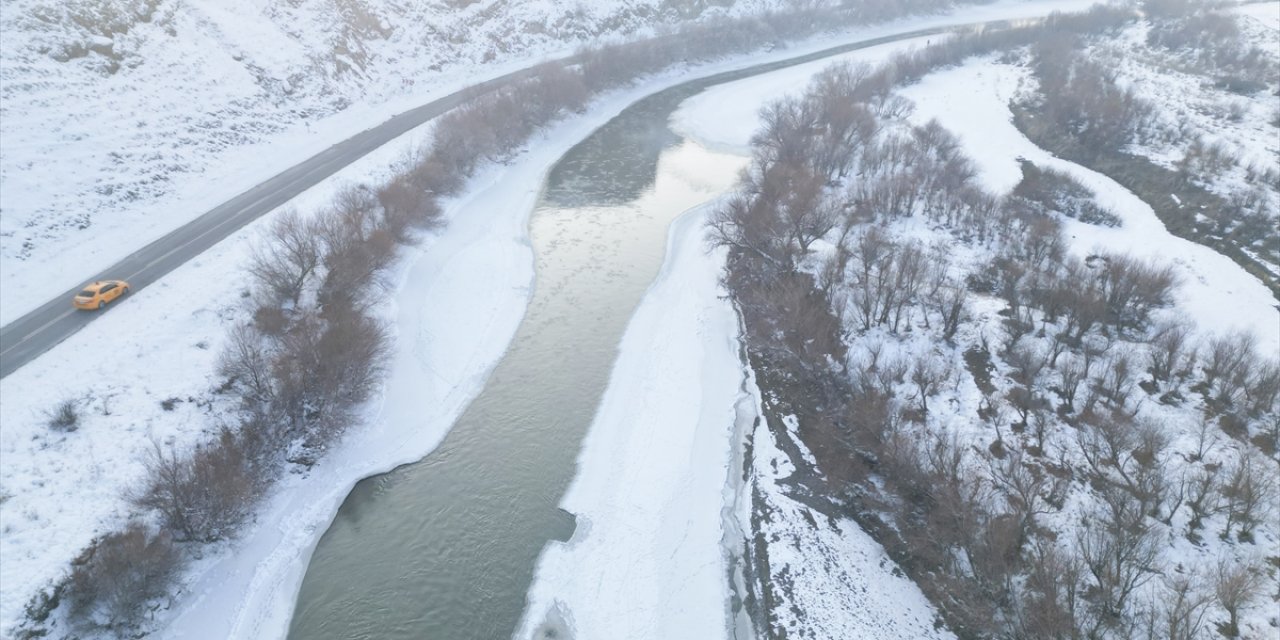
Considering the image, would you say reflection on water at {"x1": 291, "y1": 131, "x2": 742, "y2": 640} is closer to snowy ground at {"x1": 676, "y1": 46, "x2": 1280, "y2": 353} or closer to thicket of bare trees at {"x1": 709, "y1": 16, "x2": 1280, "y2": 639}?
thicket of bare trees at {"x1": 709, "y1": 16, "x2": 1280, "y2": 639}

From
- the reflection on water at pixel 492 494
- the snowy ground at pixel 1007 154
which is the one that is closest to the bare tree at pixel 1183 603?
the snowy ground at pixel 1007 154

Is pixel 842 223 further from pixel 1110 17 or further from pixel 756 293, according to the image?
pixel 1110 17

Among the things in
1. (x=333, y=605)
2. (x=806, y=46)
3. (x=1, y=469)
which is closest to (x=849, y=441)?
(x=333, y=605)

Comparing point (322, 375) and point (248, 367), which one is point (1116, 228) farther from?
point (248, 367)

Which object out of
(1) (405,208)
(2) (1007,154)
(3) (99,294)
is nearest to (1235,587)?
(2) (1007,154)

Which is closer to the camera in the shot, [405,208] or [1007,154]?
[405,208]
